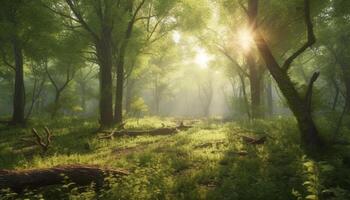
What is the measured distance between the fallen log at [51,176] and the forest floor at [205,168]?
0.20 meters

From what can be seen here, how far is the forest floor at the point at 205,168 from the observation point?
7.46 metres

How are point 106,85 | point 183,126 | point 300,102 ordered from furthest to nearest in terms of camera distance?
point 183,126 < point 106,85 < point 300,102

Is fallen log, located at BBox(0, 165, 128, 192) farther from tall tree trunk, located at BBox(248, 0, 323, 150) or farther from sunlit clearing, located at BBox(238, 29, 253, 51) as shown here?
sunlit clearing, located at BBox(238, 29, 253, 51)

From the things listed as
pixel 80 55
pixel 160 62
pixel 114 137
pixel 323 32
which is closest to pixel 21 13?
pixel 80 55

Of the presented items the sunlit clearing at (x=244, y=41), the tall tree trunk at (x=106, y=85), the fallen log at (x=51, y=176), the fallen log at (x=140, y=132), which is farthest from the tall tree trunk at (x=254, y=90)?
the fallen log at (x=51, y=176)

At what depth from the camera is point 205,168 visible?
9773 millimetres

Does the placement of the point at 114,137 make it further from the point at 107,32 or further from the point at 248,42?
the point at 248,42

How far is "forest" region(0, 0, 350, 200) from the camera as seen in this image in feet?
26.6

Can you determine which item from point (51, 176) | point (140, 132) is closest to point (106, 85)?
point (140, 132)

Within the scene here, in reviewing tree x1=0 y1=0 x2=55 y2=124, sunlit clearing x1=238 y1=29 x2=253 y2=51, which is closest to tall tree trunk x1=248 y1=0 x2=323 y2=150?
sunlit clearing x1=238 y1=29 x2=253 y2=51

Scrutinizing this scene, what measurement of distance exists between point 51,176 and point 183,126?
14452mm

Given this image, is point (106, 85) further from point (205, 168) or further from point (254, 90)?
point (205, 168)

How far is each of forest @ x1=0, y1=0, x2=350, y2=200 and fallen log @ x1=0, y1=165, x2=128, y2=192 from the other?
26mm

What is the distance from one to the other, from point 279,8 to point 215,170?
1495 cm
